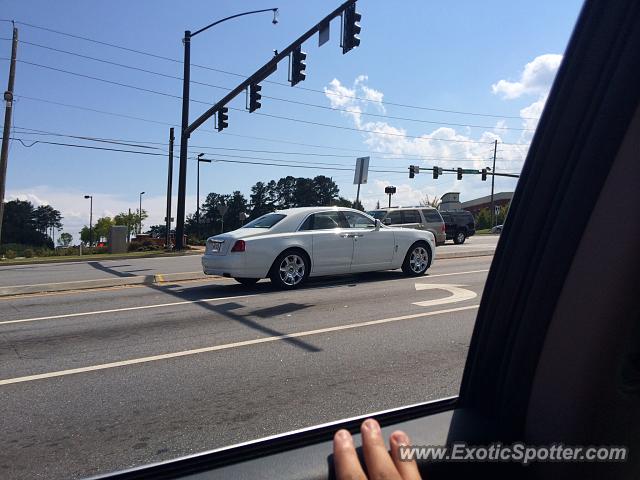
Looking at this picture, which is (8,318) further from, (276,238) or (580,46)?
(580,46)

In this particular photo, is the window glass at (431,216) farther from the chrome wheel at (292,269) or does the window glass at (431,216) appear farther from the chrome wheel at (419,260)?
the chrome wheel at (292,269)

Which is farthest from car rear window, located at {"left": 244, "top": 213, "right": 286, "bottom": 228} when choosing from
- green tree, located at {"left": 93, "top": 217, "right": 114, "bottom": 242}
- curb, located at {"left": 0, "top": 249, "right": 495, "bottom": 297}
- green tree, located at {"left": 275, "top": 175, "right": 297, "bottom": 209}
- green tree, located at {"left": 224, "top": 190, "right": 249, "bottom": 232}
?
green tree, located at {"left": 93, "top": 217, "right": 114, "bottom": 242}

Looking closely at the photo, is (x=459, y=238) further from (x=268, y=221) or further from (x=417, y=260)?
(x=268, y=221)

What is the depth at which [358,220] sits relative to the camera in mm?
11398

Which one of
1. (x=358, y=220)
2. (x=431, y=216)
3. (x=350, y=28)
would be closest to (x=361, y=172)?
(x=431, y=216)

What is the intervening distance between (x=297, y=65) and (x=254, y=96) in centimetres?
293

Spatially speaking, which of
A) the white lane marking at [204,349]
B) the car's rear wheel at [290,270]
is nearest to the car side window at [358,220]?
the car's rear wheel at [290,270]

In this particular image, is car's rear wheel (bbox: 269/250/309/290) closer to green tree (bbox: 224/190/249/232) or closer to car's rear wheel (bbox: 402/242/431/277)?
car's rear wheel (bbox: 402/242/431/277)

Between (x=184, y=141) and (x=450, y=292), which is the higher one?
(x=184, y=141)

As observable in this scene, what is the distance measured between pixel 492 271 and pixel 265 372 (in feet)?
10.8

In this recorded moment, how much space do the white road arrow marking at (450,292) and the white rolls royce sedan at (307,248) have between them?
1344mm

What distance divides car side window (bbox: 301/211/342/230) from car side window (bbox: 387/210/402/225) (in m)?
11.7

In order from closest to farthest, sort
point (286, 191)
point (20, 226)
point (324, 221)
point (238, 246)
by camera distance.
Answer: point (238, 246) → point (324, 221) → point (286, 191) → point (20, 226)

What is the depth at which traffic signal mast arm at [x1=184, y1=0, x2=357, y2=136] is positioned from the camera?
1399cm
